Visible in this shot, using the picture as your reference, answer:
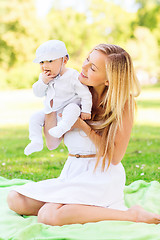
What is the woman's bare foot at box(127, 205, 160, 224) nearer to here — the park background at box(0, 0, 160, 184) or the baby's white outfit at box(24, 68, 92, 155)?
the baby's white outfit at box(24, 68, 92, 155)

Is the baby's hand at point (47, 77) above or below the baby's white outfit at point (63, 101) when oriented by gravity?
above

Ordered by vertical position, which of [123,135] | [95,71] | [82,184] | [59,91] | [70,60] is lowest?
[70,60]

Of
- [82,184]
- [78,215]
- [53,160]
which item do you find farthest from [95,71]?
[53,160]

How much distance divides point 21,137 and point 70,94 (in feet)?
14.0

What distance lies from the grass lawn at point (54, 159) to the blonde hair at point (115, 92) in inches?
21.1

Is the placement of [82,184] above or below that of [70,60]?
above

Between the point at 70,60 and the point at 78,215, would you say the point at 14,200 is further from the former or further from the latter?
the point at 70,60

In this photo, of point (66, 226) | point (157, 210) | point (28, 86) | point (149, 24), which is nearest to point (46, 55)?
point (66, 226)

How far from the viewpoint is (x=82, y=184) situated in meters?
2.51

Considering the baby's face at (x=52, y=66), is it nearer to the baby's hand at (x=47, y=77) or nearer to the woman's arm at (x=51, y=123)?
the baby's hand at (x=47, y=77)

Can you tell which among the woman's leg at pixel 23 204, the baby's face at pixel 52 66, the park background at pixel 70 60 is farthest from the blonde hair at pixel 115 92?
the park background at pixel 70 60

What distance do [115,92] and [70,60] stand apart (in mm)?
26530

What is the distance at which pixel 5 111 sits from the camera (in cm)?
1131

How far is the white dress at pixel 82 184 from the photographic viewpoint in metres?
2.48
